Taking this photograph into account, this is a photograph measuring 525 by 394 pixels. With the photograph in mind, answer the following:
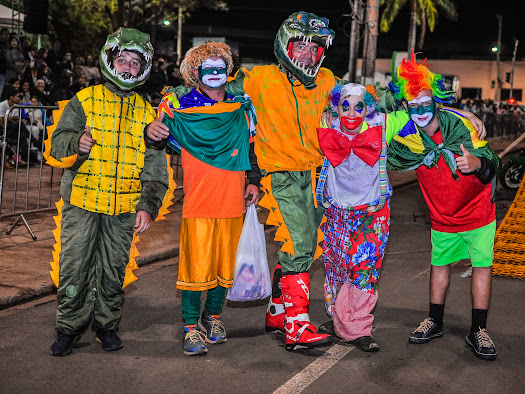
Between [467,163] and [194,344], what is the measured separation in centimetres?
212

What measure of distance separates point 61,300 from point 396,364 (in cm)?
220

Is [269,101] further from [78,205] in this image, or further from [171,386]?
[171,386]

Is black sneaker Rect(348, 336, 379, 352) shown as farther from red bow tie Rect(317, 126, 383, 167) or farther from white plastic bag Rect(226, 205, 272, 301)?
red bow tie Rect(317, 126, 383, 167)

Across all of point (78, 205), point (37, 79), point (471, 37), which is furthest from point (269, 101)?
point (471, 37)

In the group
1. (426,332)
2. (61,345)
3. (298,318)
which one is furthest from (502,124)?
(61,345)

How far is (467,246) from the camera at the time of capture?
5418 millimetres

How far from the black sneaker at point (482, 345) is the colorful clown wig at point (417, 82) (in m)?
1.59

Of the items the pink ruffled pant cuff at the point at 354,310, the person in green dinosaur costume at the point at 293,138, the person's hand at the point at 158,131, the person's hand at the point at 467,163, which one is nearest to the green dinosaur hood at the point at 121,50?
the person's hand at the point at 158,131

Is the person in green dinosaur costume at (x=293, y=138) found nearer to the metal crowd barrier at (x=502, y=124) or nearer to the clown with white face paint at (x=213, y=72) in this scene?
the clown with white face paint at (x=213, y=72)

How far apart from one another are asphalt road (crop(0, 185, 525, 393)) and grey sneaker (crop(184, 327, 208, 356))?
0.20 feet

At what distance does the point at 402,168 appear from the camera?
519 cm

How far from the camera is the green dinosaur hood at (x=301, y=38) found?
5.15 metres

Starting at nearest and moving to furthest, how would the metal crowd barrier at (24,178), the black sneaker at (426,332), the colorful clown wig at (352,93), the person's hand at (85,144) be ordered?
1. the person's hand at (85,144)
2. the colorful clown wig at (352,93)
3. the black sneaker at (426,332)
4. the metal crowd barrier at (24,178)

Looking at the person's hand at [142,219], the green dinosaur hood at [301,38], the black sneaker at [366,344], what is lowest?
the black sneaker at [366,344]
